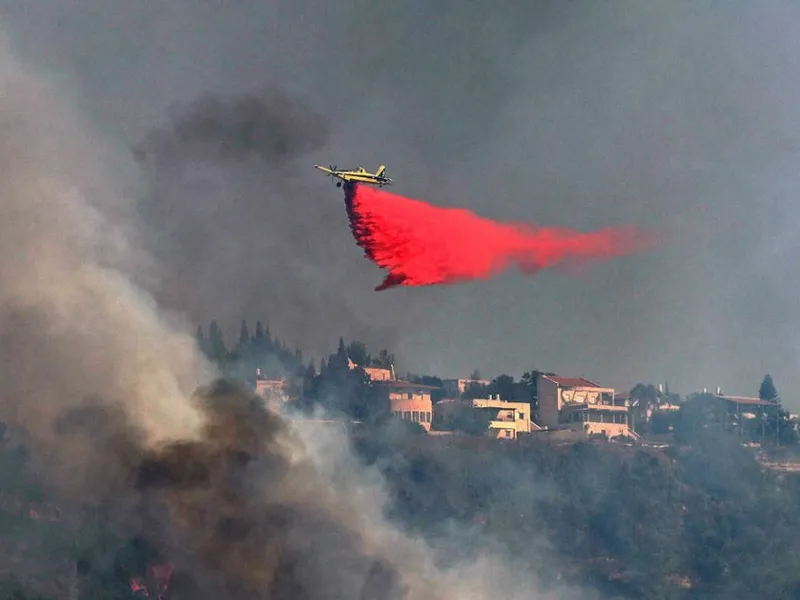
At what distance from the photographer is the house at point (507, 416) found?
157375 millimetres

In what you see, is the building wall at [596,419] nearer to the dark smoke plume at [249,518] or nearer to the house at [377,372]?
the house at [377,372]

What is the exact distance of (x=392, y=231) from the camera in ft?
312

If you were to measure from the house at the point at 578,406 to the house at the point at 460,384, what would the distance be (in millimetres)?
7252

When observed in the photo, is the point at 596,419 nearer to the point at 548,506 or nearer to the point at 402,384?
the point at 402,384

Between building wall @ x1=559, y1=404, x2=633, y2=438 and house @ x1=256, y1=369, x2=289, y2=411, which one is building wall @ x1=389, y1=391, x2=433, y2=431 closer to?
house @ x1=256, y1=369, x2=289, y2=411

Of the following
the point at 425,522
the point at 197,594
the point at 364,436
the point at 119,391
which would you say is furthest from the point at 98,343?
the point at 364,436

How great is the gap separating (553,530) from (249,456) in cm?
3894

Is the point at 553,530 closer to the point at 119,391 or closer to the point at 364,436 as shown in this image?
the point at 364,436

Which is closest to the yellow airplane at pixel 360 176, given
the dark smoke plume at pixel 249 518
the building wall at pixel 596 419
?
the dark smoke plume at pixel 249 518

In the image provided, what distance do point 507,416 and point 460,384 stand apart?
15.3m

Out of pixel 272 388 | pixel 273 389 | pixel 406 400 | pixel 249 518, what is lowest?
pixel 249 518

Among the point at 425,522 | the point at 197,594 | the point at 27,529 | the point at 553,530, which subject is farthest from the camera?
the point at 553,530

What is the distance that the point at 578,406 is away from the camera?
166 m

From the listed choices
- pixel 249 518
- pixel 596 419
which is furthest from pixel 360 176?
pixel 596 419
